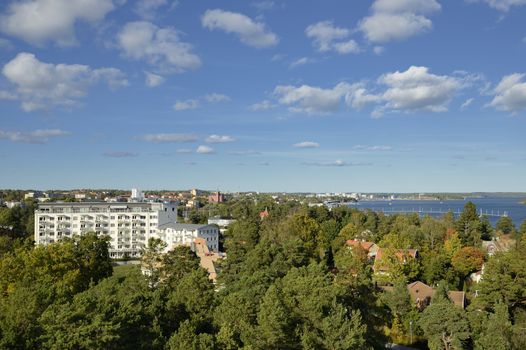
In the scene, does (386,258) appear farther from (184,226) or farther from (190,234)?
(184,226)

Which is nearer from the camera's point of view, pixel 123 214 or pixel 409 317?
pixel 409 317

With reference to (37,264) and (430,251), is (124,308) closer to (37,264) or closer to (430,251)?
(37,264)

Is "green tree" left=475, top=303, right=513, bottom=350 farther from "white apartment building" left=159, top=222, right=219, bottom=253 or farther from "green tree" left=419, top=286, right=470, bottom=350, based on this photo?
"white apartment building" left=159, top=222, right=219, bottom=253

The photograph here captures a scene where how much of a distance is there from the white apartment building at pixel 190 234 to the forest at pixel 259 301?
1509 centimetres

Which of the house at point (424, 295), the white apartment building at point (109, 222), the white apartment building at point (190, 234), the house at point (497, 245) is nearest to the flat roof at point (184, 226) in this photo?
the white apartment building at point (190, 234)

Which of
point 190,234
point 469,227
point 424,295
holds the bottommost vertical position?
point 424,295

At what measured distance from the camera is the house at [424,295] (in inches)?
1029

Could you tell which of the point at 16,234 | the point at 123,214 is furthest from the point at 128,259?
the point at 16,234

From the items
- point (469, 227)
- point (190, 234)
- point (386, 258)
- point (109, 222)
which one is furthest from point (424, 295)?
point (109, 222)

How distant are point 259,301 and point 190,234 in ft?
113

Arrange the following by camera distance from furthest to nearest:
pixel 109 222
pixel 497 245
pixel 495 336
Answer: pixel 109 222
pixel 497 245
pixel 495 336

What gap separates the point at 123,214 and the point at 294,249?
105ft

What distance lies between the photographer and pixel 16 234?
55312mm

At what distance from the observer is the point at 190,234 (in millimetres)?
49594
